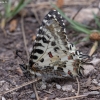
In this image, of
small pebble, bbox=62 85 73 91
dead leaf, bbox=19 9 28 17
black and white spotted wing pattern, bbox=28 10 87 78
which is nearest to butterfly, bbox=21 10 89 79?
black and white spotted wing pattern, bbox=28 10 87 78

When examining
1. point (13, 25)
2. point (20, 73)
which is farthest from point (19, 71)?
point (13, 25)

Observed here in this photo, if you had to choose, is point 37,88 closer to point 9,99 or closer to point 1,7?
point 9,99

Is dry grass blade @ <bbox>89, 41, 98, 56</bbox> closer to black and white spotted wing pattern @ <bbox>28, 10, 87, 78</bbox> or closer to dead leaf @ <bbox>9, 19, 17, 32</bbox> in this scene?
black and white spotted wing pattern @ <bbox>28, 10, 87, 78</bbox>

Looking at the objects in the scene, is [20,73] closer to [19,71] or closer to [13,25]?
[19,71]

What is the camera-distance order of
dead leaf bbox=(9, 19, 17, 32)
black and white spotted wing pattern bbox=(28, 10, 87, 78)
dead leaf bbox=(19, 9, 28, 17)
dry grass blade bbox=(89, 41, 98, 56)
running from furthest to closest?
dead leaf bbox=(19, 9, 28, 17)
dead leaf bbox=(9, 19, 17, 32)
dry grass blade bbox=(89, 41, 98, 56)
black and white spotted wing pattern bbox=(28, 10, 87, 78)

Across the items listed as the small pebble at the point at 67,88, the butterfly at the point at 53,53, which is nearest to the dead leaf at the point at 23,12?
the butterfly at the point at 53,53

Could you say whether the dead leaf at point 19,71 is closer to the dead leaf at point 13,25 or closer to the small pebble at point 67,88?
the small pebble at point 67,88

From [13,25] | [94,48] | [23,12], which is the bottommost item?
[94,48]

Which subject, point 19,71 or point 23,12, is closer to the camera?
point 19,71
